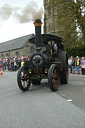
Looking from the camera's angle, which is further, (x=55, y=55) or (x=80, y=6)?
(x=80, y=6)

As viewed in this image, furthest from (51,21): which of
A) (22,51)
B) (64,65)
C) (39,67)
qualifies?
(39,67)

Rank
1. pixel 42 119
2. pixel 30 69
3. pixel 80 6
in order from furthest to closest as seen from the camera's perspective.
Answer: pixel 80 6 → pixel 30 69 → pixel 42 119

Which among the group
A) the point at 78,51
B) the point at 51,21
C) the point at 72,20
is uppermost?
the point at 51,21

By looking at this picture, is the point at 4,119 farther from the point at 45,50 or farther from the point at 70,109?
the point at 45,50

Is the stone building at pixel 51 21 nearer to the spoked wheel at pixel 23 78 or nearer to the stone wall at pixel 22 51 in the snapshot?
the stone wall at pixel 22 51

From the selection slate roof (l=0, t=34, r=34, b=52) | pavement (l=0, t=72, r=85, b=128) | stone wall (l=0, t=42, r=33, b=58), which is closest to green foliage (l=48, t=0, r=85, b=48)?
stone wall (l=0, t=42, r=33, b=58)

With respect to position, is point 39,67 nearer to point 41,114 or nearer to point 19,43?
point 41,114

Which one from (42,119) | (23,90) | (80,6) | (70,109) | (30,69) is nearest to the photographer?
(42,119)

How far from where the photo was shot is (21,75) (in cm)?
699

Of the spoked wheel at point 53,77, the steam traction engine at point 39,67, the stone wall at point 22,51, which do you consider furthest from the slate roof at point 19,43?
the spoked wheel at point 53,77

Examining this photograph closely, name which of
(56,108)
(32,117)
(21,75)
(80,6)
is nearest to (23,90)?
(21,75)

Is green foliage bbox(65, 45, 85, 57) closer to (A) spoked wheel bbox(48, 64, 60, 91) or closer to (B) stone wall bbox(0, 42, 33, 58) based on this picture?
(B) stone wall bbox(0, 42, 33, 58)

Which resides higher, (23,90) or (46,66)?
(46,66)

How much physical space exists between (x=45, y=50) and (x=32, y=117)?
396 cm
